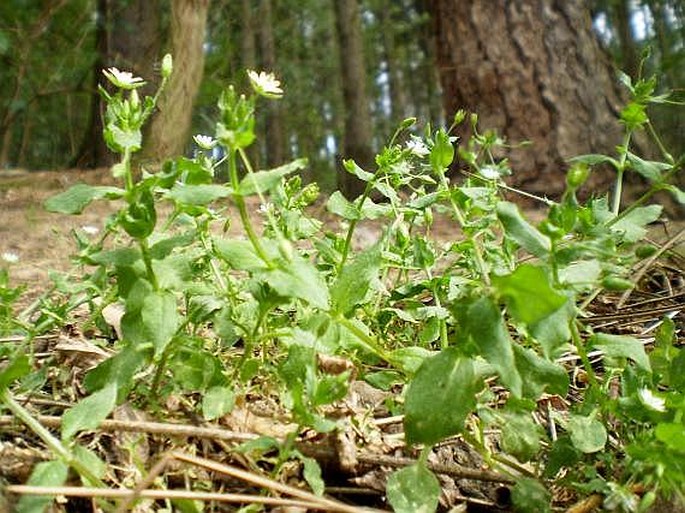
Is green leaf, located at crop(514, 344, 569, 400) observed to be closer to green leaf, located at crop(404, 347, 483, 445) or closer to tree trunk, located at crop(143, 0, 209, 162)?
green leaf, located at crop(404, 347, 483, 445)

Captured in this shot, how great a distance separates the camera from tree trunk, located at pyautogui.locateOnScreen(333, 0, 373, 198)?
24.5 ft

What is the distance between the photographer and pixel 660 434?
79cm

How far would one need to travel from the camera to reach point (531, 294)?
69cm

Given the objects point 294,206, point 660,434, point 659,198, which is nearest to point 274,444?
point 660,434

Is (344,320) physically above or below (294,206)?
below

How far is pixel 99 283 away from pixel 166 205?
8.04ft

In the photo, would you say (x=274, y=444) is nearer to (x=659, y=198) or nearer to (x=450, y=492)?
(x=450, y=492)

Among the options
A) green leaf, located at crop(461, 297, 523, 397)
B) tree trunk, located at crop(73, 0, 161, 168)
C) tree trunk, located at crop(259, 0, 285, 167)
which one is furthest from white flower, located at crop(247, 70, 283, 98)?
tree trunk, located at crop(259, 0, 285, 167)

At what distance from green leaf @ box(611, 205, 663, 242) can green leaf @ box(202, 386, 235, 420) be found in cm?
60

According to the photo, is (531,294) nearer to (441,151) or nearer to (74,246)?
(441,151)

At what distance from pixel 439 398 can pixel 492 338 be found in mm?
95

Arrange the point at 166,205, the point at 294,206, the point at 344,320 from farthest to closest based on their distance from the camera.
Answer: the point at 166,205 → the point at 294,206 → the point at 344,320

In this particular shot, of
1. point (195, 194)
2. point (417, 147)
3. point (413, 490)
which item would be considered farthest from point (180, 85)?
point (413, 490)

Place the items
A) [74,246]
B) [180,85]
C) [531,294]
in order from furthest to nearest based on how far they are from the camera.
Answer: [180,85] < [74,246] < [531,294]
